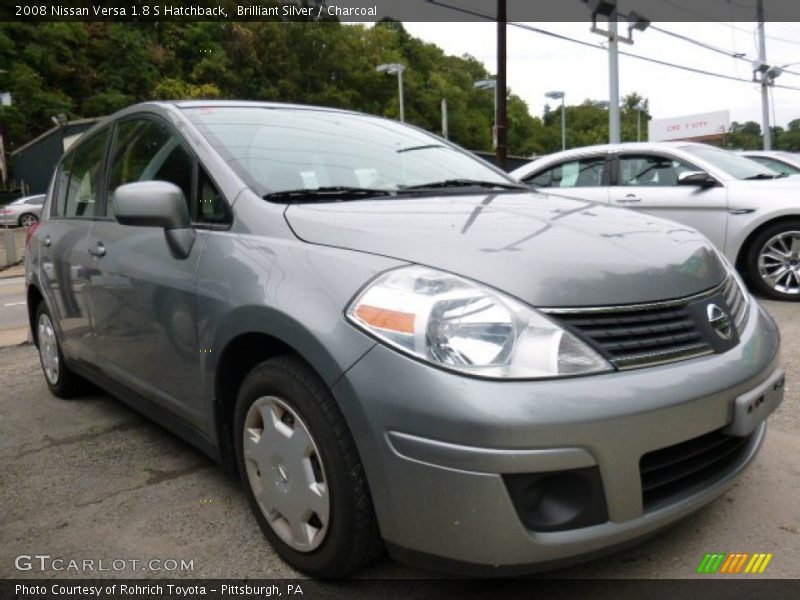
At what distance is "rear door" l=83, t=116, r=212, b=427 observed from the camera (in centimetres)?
242

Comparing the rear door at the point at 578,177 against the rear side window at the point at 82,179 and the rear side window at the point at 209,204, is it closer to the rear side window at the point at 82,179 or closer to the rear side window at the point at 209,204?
the rear side window at the point at 82,179

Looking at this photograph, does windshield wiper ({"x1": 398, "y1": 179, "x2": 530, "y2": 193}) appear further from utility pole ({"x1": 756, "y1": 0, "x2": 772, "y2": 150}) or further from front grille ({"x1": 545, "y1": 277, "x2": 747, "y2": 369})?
utility pole ({"x1": 756, "y1": 0, "x2": 772, "y2": 150})

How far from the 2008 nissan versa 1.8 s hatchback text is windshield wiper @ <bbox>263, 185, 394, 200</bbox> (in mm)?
11

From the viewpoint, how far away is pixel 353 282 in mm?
1841

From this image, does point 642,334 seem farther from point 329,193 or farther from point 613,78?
point 613,78

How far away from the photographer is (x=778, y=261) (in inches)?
229

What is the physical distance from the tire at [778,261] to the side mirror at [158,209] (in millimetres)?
5095

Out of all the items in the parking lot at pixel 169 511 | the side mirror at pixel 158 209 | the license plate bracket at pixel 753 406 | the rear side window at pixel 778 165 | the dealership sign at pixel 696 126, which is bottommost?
the parking lot at pixel 169 511

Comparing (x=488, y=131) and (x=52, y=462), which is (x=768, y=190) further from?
(x=488, y=131)

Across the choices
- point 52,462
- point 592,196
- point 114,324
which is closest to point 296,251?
point 114,324

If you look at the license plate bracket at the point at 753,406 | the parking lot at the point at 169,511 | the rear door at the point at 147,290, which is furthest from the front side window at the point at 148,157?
the license plate bracket at the point at 753,406

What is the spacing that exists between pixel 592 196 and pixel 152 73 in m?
41.0

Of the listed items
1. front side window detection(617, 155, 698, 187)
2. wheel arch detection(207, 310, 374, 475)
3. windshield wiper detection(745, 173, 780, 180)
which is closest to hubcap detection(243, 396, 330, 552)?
wheel arch detection(207, 310, 374, 475)

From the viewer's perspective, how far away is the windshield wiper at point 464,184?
2.68 meters
